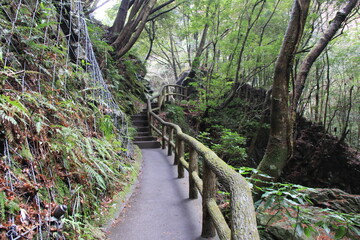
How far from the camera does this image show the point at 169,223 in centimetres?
275

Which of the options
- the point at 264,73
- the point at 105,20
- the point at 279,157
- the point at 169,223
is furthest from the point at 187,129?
the point at 105,20

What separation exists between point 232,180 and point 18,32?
3052 mm

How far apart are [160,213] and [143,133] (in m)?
6.08

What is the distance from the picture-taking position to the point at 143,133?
8.92 m

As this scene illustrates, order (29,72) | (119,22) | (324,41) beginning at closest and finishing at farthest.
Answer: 1. (29,72)
2. (324,41)
3. (119,22)

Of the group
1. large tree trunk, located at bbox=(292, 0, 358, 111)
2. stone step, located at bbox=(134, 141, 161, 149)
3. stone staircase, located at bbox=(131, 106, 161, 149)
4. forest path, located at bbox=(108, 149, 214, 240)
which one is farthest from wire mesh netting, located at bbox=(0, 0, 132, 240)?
large tree trunk, located at bbox=(292, 0, 358, 111)

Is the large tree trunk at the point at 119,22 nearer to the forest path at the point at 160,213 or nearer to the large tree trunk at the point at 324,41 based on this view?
the forest path at the point at 160,213

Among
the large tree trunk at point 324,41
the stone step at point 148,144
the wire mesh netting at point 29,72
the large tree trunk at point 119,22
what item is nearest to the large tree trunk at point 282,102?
the large tree trunk at point 324,41

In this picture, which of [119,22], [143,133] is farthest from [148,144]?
[119,22]

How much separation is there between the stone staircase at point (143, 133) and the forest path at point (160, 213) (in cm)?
326

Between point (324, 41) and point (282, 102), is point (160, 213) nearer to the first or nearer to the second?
point (282, 102)

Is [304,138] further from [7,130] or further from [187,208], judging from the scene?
[7,130]

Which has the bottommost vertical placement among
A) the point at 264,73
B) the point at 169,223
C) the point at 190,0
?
the point at 169,223

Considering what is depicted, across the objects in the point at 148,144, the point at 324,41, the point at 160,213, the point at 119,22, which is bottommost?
the point at 160,213
